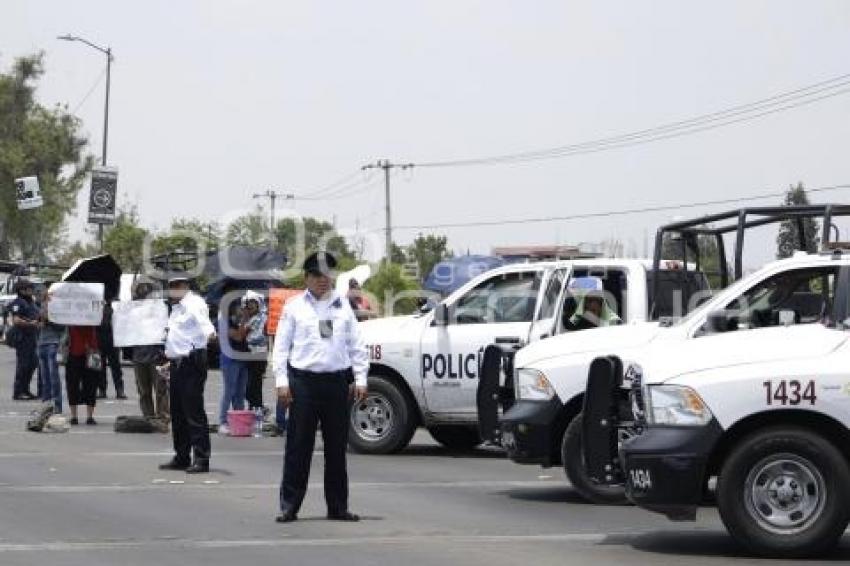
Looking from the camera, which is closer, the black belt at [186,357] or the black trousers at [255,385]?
the black belt at [186,357]

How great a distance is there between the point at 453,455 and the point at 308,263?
6208 mm

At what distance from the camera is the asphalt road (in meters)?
10.5

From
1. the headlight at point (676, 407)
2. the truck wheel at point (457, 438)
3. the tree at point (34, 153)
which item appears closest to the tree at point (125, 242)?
the tree at point (34, 153)

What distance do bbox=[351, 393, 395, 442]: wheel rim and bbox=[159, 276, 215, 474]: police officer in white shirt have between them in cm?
255

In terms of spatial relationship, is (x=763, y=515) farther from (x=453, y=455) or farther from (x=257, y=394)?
(x=257, y=394)

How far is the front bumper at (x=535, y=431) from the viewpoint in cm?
1348

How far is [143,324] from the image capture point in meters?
19.9

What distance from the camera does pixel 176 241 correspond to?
218 ft

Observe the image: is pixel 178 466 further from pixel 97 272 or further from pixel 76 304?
pixel 97 272

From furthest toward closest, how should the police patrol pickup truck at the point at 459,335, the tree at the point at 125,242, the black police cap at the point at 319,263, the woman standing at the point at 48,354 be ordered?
1. the tree at the point at 125,242
2. the woman standing at the point at 48,354
3. the police patrol pickup truck at the point at 459,335
4. the black police cap at the point at 319,263

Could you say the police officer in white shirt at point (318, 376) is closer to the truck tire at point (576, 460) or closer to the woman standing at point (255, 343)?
the truck tire at point (576, 460)

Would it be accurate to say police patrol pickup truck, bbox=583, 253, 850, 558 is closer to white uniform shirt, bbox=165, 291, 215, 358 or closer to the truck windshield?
the truck windshield

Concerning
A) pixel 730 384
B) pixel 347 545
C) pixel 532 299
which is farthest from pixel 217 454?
pixel 730 384

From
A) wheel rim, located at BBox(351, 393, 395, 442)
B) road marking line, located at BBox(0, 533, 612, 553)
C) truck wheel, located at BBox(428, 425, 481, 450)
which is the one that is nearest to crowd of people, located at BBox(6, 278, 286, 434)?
truck wheel, located at BBox(428, 425, 481, 450)
